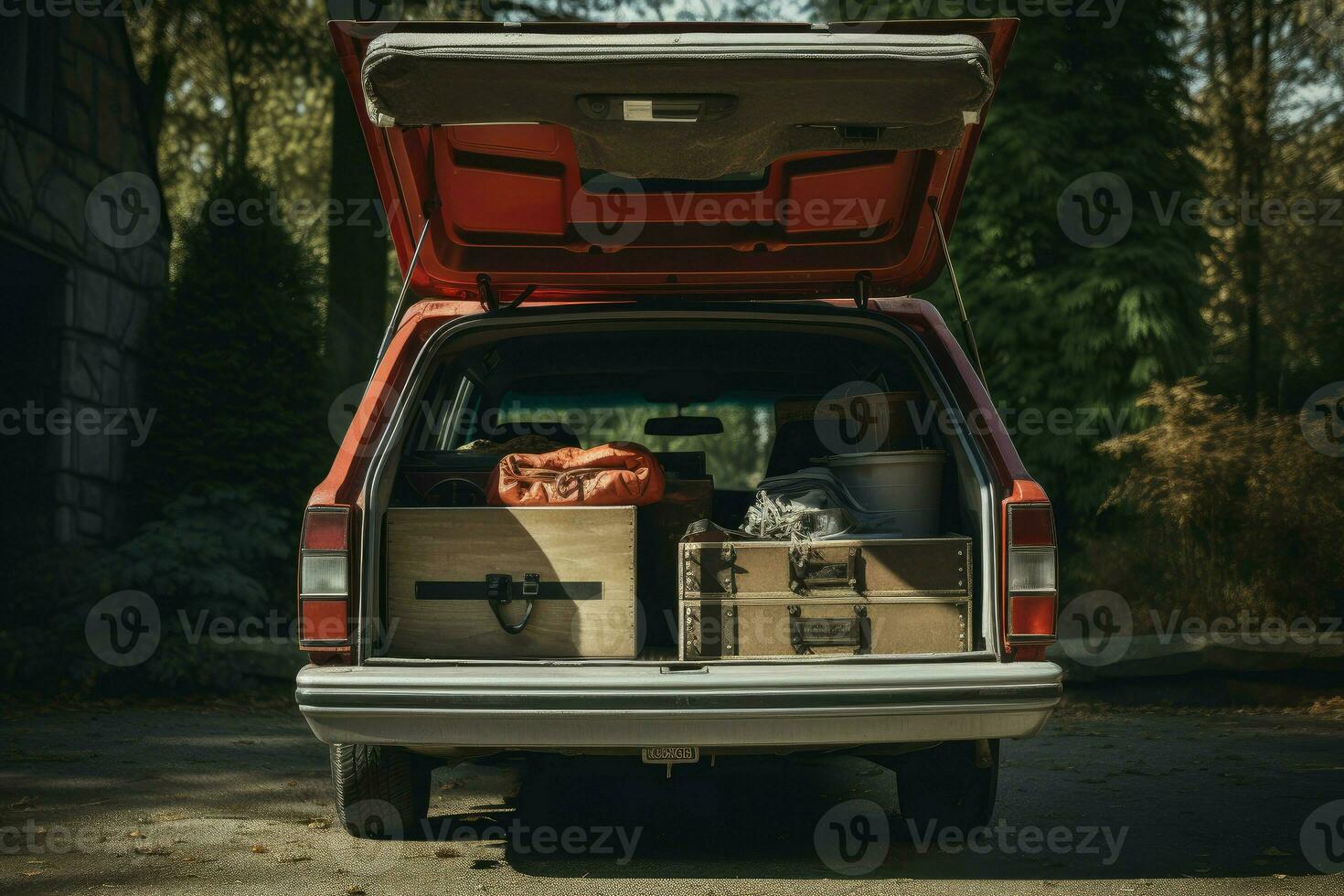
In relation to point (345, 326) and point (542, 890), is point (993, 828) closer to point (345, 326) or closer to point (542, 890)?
point (542, 890)

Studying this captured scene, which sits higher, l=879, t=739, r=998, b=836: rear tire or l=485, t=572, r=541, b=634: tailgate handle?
l=485, t=572, r=541, b=634: tailgate handle

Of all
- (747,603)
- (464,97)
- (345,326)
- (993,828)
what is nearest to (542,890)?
(747,603)

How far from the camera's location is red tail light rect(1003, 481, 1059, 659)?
3.85 meters

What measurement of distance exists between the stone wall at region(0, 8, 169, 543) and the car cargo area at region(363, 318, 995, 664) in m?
4.62

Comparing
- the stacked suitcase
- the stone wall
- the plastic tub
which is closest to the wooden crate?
the stacked suitcase

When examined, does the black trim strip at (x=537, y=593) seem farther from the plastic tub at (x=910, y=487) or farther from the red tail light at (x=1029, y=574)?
the red tail light at (x=1029, y=574)

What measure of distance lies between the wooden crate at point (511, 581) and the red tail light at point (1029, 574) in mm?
1100

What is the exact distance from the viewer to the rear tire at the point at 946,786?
4.34 m

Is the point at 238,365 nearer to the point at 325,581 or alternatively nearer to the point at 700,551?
the point at 325,581

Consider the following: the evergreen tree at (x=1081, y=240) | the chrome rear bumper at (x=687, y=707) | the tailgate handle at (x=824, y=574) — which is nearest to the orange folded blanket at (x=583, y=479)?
the tailgate handle at (x=824, y=574)

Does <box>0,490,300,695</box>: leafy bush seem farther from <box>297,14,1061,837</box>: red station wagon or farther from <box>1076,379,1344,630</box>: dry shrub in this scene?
<box>1076,379,1344,630</box>: dry shrub

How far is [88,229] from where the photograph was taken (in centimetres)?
894

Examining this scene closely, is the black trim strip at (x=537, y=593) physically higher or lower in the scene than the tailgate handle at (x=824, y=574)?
lower

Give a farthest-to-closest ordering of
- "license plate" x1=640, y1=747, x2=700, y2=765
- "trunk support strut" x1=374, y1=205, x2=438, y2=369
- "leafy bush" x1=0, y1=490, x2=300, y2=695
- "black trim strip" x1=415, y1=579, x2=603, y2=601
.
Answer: "leafy bush" x1=0, y1=490, x2=300, y2=695 < "trunk support strut" x1=374, y1=205, x2=438, y2=369 < "black trim strip" x1=415, y1=579, x2=603, y2=601 < "license plate" x1=640, y1=747, x2=700, y2=765
